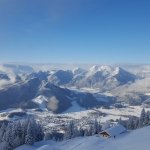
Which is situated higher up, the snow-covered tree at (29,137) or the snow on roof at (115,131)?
the snow on roof at (115,131)

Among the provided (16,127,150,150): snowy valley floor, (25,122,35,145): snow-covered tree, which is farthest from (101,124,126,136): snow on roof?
(25,122,35,145): snow-covered tree

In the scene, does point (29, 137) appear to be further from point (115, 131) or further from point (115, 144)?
point (115, 144)

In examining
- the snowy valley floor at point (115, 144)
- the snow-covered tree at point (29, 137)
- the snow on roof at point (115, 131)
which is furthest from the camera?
the snow-covered tree at point (29, 137)

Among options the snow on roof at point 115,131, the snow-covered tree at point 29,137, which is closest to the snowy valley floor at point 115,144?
the snow on roof at point 115,131

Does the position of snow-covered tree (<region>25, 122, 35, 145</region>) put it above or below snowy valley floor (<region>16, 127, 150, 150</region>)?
below

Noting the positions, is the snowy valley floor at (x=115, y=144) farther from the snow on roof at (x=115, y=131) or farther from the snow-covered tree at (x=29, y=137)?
the snow-covered tree at (x=29, y=137)

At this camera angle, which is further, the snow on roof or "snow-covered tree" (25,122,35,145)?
"snow-covered tree" (25,122,35,145)

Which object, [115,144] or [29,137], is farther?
[29,137]

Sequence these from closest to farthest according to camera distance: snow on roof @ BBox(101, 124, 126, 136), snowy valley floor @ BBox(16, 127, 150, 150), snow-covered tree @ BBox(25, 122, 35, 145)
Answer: snowy valley floor @ BBox(16, 127, 150, 150), snow on roof @ BBox(101, 124, 126, 136), snow-covered tree @ BBox(25, 122, 35, 145)

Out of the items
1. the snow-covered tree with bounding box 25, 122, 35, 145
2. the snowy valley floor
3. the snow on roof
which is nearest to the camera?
the snowy valley floor

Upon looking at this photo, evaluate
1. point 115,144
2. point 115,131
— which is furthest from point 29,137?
point 115,144

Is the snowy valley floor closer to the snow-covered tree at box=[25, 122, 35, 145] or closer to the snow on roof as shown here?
the snow on roof

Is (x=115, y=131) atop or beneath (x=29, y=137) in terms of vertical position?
atop
